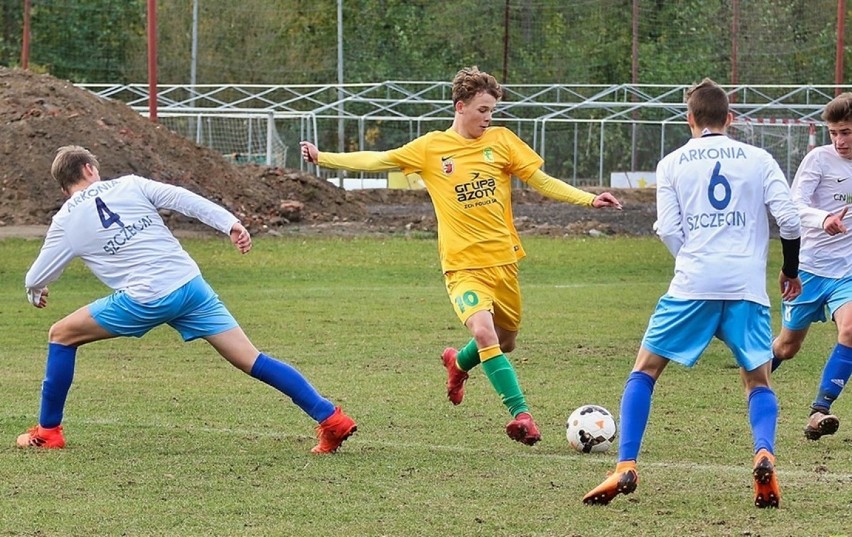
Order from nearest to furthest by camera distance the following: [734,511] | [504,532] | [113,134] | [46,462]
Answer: [504,532] → [734,511] → [46,462] → [113,134]

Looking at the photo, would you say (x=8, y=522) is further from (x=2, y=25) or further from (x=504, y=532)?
(x=2, y=25)

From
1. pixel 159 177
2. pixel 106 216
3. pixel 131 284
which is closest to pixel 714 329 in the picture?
pixel 131 284

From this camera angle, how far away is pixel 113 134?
2794cm

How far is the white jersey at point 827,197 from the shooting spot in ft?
27.7

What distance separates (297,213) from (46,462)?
21.7 meters

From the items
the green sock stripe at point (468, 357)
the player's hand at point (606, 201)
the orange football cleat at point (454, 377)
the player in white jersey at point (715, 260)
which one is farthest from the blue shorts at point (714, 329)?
the orange football cleat at point (454, 377)

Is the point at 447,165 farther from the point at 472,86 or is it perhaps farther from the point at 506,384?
the point at 506,384

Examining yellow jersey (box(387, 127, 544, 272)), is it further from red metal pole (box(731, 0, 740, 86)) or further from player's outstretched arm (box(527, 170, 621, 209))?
red metal pole (box(731, 0, 740, 86))

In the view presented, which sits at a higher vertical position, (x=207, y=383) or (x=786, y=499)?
(x=786, y=499)

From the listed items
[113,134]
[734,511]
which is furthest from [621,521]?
[113,134]

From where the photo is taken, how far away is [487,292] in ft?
27.3

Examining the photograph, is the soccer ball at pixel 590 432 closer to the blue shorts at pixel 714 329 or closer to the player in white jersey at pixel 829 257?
the player in white jersey at pixel 829 257

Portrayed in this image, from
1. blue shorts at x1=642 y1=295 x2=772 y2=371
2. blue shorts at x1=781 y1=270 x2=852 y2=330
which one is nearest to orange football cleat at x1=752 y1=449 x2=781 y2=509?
blue shorts at x1=642 y1=295 x2=772 y2=371

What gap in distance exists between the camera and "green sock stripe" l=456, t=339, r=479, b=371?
8766 mm
